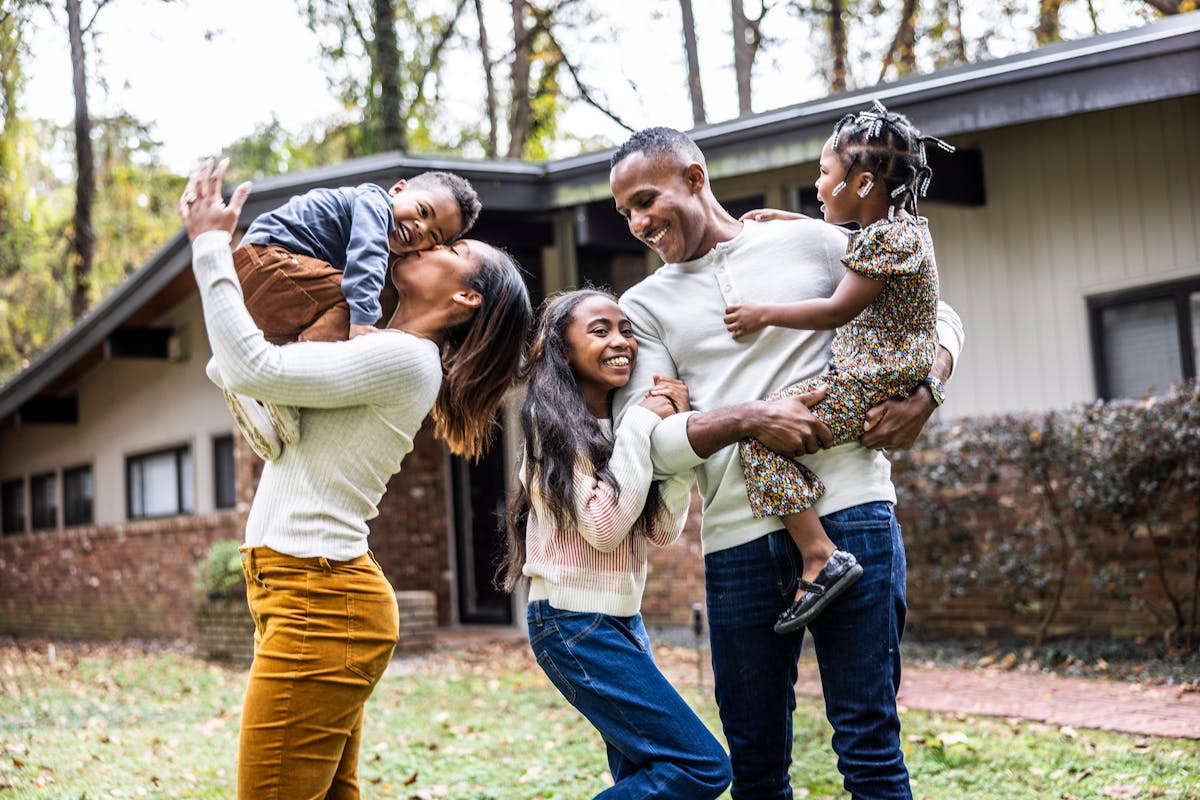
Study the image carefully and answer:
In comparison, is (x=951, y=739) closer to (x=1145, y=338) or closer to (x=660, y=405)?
(x=660, y=405)

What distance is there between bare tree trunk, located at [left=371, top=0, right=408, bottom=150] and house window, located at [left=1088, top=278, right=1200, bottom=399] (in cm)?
911

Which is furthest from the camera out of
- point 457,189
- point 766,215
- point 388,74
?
point 388,74

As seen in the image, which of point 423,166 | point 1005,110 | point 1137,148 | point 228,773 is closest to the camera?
point 228,773

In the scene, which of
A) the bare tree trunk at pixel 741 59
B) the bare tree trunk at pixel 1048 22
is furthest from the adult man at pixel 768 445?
the bare tree trunk at pixel 1048 22

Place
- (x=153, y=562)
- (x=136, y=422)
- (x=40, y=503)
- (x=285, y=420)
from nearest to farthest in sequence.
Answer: (x=285, y=420)
(x=153, y=562)
(x=136, y=422)
(x=40, y=503)

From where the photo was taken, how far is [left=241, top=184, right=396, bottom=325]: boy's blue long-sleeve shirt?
2.65 m

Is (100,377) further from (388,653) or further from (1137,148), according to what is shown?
(388,653)

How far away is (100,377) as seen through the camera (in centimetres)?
1544

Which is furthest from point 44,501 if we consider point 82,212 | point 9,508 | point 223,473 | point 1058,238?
point 1058,238

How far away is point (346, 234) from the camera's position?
9.24ft

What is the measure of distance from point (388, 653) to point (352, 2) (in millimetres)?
18432

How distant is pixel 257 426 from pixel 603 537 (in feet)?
2.62

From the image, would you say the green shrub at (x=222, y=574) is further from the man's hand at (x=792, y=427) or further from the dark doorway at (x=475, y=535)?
the man's hand at (x=792, y=427)

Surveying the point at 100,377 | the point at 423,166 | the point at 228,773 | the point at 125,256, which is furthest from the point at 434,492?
the point at 125,256
